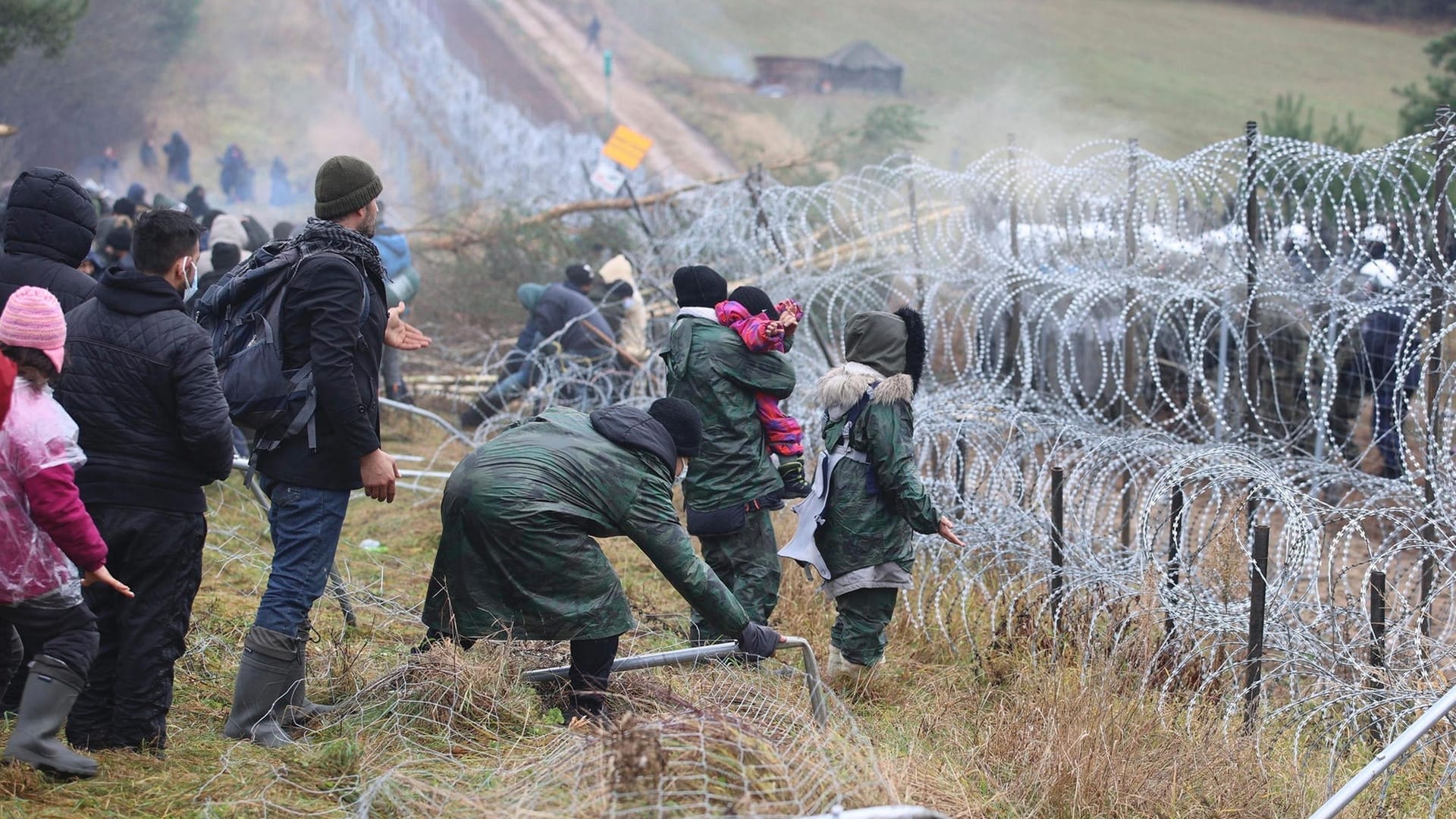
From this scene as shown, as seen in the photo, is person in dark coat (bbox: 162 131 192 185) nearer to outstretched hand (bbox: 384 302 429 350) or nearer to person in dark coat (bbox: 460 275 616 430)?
person in dark coat (bbox: 460 275 616 430)

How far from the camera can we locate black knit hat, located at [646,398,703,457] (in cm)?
387

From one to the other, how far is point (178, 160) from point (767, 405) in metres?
27.6

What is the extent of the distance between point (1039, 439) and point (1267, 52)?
121 feet

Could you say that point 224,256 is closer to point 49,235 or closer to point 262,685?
point 49,235

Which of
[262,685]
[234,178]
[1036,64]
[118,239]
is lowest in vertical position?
[234,178]

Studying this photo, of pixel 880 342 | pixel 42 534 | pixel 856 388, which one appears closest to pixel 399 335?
pixel 42 534

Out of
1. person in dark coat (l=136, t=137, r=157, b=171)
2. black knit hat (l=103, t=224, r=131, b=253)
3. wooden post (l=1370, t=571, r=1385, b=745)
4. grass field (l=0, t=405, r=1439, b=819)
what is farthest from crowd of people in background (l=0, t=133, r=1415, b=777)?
person in dark coat (l=136, t=137, r=157, b=171)

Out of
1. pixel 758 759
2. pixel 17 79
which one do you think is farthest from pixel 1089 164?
pixel 17 79

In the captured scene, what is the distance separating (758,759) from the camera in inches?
116

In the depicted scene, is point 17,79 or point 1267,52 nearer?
point 17,79

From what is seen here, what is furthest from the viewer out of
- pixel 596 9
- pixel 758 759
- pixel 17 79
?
pixel 596 9

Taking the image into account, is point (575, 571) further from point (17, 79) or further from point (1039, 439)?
point (17, 79)

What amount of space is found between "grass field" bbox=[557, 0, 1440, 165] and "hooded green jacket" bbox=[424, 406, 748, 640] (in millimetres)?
25570

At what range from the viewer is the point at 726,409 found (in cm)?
494
